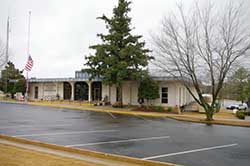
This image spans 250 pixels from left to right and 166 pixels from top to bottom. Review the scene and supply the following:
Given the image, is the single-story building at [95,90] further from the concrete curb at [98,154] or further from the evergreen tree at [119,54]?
the concrete curb at [98,154]

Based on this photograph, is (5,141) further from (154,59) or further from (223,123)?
(154,59)

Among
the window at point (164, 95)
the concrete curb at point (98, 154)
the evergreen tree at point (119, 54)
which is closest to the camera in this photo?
the concrete curb at point (98, 154)

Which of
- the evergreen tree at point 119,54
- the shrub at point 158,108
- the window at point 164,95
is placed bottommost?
the shrub at point 158,108

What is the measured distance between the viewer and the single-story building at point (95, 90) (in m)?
35.7

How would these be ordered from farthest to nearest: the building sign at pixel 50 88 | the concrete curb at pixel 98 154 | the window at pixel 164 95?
the building sign at pixel 50 88 → the window at pixel 164 95 → the concrete curb at pixel 98 154

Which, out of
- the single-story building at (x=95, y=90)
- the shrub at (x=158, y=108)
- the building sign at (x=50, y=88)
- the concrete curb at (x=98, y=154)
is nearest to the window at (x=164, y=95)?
the single-story building at (x=95, y=90)

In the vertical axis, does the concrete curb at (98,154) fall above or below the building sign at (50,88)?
below

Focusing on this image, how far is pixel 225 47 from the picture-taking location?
81.5 ft

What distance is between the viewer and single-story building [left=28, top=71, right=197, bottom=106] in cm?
3569

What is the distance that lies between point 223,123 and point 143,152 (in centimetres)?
1527

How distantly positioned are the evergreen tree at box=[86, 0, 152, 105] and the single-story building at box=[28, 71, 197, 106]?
2147mm

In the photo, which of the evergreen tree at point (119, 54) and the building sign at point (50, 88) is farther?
the building sign at point (50, 88)

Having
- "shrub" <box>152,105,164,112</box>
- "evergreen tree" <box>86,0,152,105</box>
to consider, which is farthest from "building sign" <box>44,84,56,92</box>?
"shrub" <box>152,105,164,112</box>

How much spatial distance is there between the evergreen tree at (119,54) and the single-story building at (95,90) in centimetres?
215
